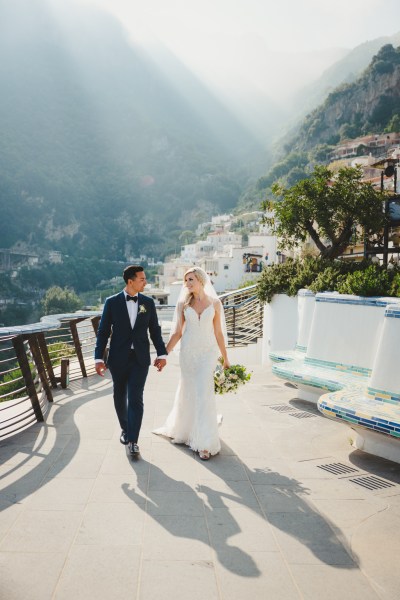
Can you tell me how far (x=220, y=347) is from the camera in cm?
520

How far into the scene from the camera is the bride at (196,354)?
485 centimetres

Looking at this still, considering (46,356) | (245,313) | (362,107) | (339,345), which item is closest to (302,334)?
(339,345)

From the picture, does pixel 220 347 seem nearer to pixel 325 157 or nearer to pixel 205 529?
pixel 205 529

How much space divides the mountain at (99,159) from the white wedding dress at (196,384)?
398 ft

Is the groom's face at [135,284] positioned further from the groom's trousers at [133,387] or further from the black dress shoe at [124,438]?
the black dress shoe at [124,438]

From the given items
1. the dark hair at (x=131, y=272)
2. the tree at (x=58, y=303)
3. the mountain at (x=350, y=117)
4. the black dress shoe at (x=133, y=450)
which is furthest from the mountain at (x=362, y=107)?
the black dress shoe at (x=133, y=450)

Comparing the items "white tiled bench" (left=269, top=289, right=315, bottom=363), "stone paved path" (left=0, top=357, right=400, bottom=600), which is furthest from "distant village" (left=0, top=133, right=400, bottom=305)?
"stone paved path" (left=0, top=357, right=400, bottom=600)

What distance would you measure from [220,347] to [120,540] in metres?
2.46

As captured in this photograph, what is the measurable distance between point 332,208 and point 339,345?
277 inches

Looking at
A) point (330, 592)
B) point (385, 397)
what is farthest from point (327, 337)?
point (330, 592)

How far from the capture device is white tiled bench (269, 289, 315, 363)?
25.1 ft

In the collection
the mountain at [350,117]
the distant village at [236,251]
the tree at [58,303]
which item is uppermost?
the mountain at [350,117]

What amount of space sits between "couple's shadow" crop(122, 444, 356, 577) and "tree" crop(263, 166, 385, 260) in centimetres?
915

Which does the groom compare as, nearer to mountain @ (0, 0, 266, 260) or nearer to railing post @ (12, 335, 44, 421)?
railing post @ (12, 335, 44, 421)
